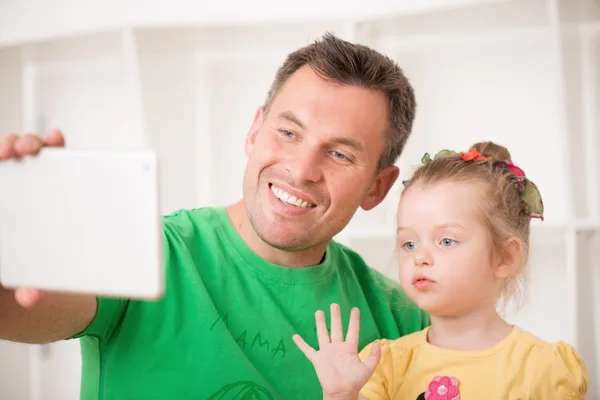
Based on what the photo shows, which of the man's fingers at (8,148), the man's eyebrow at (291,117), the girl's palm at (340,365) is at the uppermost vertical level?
the man's eyebrow at (291,117)

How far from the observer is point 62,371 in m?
2.79

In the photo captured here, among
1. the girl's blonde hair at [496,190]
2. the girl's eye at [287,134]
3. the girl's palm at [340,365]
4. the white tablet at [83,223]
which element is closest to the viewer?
the white tablet at [83,223]

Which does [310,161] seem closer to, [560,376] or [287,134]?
[287,134]

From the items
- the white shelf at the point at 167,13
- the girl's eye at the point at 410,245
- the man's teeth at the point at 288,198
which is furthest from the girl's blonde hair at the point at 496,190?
the white shelf at the point at 167,13

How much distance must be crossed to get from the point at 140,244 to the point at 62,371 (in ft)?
6.39

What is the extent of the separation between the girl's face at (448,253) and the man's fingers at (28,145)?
0.80 m

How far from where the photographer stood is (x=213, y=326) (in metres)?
1.52

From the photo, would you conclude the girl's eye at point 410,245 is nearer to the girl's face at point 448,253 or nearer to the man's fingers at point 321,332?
the girl's face at point 448,253

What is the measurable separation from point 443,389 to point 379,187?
0.61m

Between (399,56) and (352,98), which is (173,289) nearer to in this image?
(352,98)

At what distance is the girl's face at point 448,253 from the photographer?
1523 millimetres

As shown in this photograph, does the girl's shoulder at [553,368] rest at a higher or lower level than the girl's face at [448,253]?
lower

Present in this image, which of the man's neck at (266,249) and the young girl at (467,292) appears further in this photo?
the man's neck at (266,249)

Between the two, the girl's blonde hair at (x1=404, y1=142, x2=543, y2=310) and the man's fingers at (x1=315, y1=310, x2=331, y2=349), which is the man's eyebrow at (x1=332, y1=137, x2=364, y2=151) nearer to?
the girl's blonde hair at (x1=404, y1=142, x2=543, y2=310)
